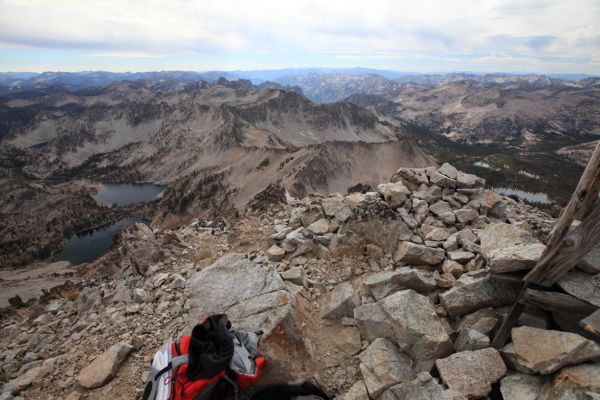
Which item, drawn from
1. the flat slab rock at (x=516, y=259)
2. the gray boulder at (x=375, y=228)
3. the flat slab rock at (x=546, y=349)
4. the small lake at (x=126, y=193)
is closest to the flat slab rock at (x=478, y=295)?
the flat slab rock at (x=516, y=259)

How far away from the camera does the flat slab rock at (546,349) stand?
471 cm

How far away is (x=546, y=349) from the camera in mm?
5000

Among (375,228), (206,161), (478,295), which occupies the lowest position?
(206,161)

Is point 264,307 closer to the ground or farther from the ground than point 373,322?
closer to the ground

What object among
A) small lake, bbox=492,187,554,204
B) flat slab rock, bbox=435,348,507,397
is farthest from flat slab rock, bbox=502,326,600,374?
small lake, bbox=492,187,554,204

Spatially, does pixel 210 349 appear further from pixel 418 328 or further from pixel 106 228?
pixel 106 228

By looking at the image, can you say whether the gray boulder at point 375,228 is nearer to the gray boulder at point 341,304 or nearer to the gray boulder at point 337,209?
the gray boulder at point 337,209

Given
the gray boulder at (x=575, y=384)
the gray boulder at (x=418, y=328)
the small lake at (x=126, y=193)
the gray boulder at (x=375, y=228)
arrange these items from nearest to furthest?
the gray boulder at (x=575, y=384)
the gray boulder at (x=418, y=328)
the gray boulder at (x=375, y=228)
the small lake at (x=126, y=193)

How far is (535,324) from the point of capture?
19.0 feet

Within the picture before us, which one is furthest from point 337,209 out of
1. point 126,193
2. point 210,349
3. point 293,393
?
point 126,193

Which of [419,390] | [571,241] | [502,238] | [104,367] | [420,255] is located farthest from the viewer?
[420,255]

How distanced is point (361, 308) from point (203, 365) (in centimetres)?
358

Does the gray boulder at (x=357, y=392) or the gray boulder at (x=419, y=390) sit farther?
the gray boulder at (x=357, y=392)

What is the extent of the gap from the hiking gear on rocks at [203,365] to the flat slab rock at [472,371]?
133 inches
